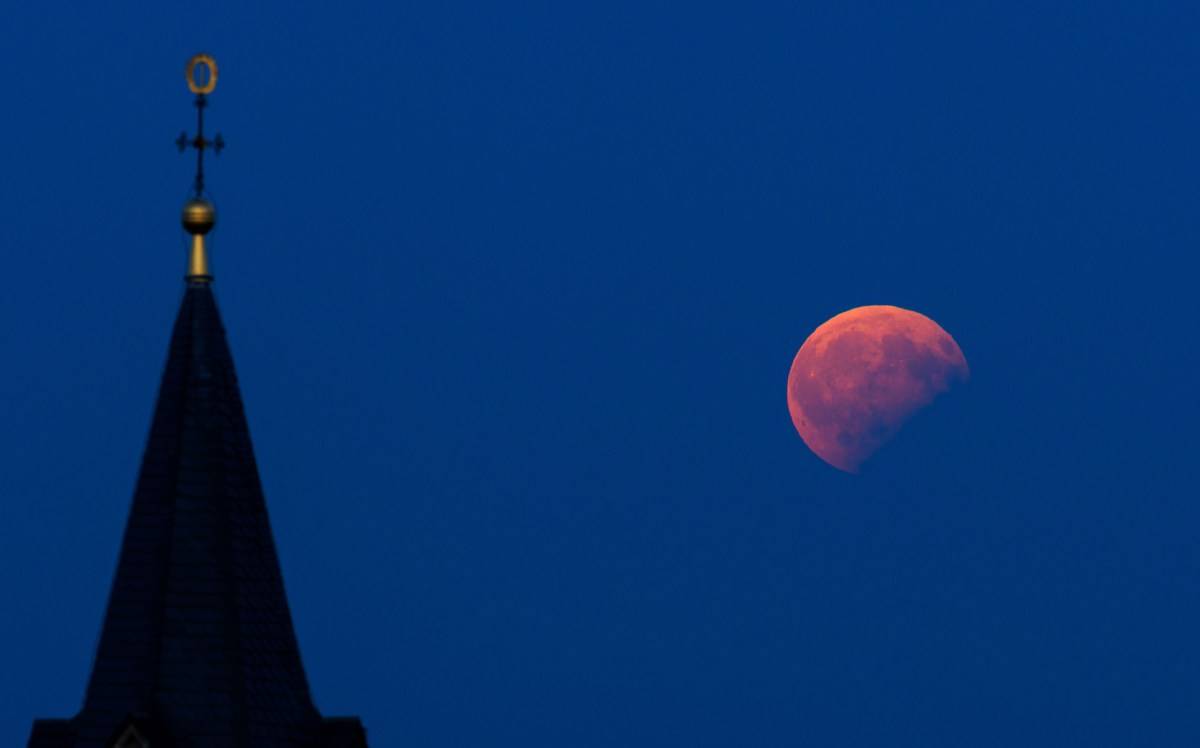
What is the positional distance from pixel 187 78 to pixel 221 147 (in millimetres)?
Result: 1695

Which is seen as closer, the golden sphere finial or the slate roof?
the slate roof

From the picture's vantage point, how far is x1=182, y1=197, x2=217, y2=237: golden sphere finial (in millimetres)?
76250

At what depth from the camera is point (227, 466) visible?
73.6m

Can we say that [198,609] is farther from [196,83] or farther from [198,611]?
[196,83]

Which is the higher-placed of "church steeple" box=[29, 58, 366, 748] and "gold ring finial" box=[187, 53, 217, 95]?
"gold ring finial" box=[187, 53, 217, 95]

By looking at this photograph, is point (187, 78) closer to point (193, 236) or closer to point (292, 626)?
point (193, 236)

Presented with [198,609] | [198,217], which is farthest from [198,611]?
[198,217]

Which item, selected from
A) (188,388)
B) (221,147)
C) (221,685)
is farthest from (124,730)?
(221,147)

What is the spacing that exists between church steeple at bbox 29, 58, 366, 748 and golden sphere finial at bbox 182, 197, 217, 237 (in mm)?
2446

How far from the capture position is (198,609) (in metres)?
71.9

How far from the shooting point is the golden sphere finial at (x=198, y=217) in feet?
250

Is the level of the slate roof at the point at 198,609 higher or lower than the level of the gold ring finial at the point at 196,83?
lower

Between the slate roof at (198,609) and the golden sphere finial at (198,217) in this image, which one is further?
the golden sphere finial at (198,217)

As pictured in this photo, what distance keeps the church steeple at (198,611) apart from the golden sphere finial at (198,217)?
2446mm
